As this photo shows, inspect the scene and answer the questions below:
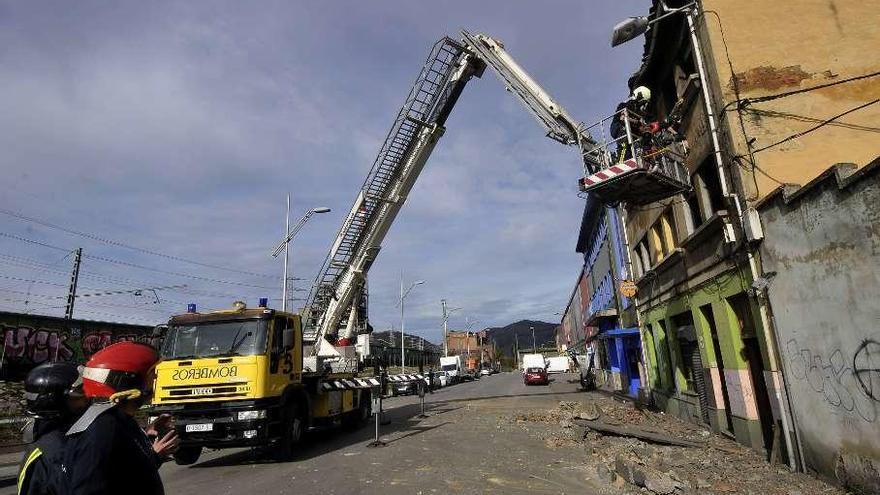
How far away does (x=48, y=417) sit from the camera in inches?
100

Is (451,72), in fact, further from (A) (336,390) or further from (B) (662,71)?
(A) (336,390)

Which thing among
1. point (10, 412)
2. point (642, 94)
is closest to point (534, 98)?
point (642, 94)

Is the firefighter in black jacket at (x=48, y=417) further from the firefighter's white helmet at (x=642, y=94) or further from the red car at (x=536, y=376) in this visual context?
the red car at (x=536, y=376)

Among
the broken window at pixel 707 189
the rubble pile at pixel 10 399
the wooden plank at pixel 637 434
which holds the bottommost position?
the wooden plank at pixel 637 434

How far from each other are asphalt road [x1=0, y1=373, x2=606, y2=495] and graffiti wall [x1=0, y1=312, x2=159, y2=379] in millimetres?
8938

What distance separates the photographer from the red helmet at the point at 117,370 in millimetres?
2500

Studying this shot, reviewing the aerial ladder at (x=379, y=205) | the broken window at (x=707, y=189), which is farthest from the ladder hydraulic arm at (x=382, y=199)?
the broken window at (x=707, y=189)

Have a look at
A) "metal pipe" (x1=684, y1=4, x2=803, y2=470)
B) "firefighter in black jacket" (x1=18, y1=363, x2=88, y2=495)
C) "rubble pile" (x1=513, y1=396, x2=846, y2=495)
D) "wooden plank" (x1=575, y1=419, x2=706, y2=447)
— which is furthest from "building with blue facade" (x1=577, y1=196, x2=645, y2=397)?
"firefighter in black jacket" (x1=18, y1=363, x2=88, y2=495)

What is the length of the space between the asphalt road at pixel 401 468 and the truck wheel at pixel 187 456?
183mm

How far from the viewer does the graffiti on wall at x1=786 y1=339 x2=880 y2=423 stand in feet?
21.2

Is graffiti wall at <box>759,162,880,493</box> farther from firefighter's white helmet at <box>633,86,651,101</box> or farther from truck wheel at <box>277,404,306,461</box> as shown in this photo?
truck wheel at <box>277,404,306,461</box>

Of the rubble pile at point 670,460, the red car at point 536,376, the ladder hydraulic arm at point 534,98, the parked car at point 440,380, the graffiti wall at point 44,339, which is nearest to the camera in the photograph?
the rubble pile at point 670,460

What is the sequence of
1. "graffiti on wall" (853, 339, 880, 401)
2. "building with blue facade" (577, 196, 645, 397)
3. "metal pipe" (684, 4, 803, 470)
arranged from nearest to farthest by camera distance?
"graffiti on wall" (853, 339, 880, 401) < "metal pipe" (684, 4, 803, 470) < "building with blue facade" (577, 196, 645, 397)

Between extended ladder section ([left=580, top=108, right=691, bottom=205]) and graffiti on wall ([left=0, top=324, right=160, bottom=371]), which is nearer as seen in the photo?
extended ladder section ([left=580, top=108, right=691, bottom=205])
